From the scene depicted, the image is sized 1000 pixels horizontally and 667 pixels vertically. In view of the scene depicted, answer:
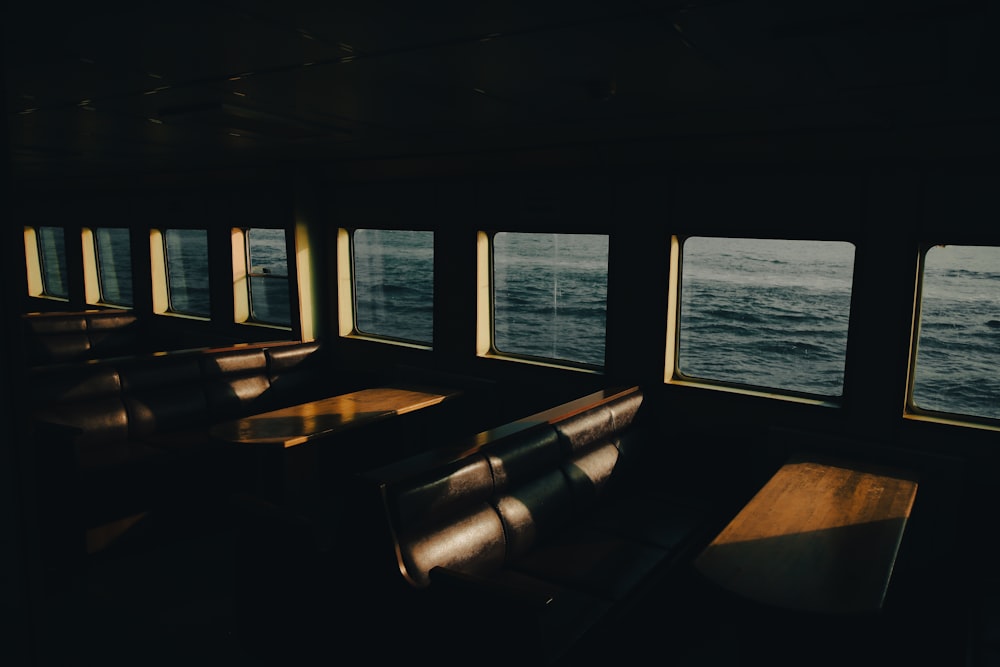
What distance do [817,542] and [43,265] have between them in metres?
13.0

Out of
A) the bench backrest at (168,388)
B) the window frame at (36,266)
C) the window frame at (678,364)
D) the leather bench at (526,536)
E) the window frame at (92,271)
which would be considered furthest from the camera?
the window frame at (36,266)

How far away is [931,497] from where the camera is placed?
384cm

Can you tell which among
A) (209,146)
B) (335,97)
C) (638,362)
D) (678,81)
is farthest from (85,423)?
(678,81)

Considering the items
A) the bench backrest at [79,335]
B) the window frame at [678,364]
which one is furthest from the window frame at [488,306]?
the bench backrest at [79,335]

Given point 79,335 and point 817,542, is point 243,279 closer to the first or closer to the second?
point 79,335

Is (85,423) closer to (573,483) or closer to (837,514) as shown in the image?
(573,483)

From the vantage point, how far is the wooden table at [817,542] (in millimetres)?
2416

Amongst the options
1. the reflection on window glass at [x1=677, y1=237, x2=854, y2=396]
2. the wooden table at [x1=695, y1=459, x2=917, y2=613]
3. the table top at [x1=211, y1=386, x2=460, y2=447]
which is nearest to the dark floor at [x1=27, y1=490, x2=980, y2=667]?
the wooden table at [x1=695, y1=459, x2=917, y2=613]

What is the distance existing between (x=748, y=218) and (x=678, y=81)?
183 centimetres

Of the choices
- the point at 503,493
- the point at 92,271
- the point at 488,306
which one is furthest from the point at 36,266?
the point at 503,493

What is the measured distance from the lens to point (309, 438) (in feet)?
13.3

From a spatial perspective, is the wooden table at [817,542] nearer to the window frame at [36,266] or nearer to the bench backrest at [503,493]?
the bench backrest at [503,493]

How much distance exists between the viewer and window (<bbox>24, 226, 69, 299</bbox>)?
11.2 meters

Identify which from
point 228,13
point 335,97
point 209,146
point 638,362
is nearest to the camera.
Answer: point 228,13
